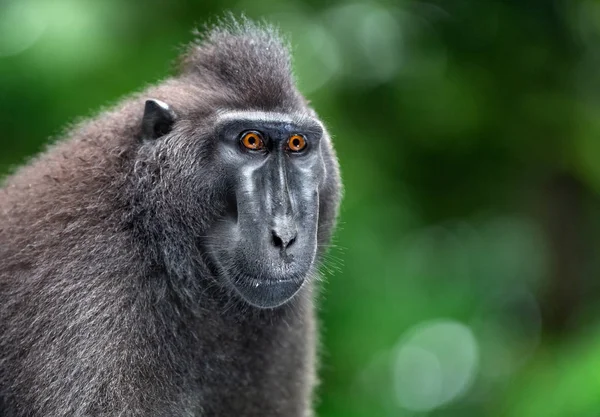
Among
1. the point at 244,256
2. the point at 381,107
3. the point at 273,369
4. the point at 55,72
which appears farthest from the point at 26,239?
the point at 381,107

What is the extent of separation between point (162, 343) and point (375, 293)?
13.3 ft

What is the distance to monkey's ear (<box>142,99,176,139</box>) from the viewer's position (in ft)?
16.1

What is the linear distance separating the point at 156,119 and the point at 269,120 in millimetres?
654

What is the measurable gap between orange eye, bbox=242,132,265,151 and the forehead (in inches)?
2.3

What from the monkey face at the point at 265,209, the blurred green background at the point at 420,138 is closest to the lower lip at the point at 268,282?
the monkey face at the point at 265,209

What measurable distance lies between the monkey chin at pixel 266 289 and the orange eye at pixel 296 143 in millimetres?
778

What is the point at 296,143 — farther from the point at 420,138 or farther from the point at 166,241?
the point at 420,138

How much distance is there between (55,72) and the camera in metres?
7.83

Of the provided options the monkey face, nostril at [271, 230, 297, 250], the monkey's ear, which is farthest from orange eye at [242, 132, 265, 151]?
nostril at [271, 230, 297, 250]

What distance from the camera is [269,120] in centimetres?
498

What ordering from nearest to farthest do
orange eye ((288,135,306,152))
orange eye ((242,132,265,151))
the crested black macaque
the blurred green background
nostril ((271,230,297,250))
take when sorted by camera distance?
1. the crested black macaque
2. nostril ((271,230,297,250))
3. orange eye ((242,132,265,151))
4. orange eye ((288,135,306,152))
5. the blurred green background

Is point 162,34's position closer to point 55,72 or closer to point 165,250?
point 55,72

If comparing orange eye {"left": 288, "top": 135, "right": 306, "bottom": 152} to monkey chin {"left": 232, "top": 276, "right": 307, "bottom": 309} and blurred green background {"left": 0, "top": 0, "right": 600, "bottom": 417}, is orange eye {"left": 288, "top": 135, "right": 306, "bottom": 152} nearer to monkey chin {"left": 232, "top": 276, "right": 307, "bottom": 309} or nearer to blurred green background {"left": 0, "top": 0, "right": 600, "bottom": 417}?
monkey chin {"left": 232, "top": 276, "right": 307, "bottom": 309}

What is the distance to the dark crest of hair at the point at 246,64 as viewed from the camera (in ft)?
16.8
